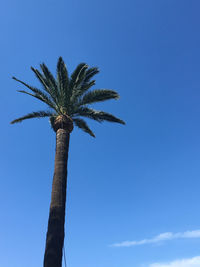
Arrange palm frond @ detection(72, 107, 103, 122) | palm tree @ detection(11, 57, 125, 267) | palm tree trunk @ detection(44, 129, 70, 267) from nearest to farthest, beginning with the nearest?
palm tree trunk @ detection(44, 129, 70, 267) < palm tree @ detection(11, 57, 125, 267) < palm frond @ detection(72, 107, 103, 122)

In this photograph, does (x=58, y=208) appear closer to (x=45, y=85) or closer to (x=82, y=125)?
(x=82, y=125)

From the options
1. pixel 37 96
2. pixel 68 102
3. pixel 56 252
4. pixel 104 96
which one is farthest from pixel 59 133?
pixel 56 252

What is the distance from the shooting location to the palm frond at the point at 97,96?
13414 millimetres

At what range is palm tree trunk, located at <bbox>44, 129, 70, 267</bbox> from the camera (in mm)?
7652

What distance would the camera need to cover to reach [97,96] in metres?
13.6

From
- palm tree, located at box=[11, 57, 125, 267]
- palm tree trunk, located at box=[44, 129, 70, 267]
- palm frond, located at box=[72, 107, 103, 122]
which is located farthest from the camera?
palm frond, located at box=[72, 107, 103, 122]

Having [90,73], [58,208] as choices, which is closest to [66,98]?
[90,73]

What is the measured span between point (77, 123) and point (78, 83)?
252 cm

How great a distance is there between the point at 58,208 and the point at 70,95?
678cm

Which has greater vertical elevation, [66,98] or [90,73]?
[90,73]

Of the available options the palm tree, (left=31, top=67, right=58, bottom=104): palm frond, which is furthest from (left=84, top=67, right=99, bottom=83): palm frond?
(left=31, top=67, right=58, bottom=104): palm frond

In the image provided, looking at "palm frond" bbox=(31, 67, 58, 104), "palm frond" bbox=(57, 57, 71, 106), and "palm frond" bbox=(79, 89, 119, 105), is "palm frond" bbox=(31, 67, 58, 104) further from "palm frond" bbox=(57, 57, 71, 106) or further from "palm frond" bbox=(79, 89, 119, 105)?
"palm frond" bbox=(79, 89, 119, 105)

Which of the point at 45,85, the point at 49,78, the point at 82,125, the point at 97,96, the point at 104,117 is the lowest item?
the point at 82,125

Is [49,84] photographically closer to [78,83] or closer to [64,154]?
[78,83]
